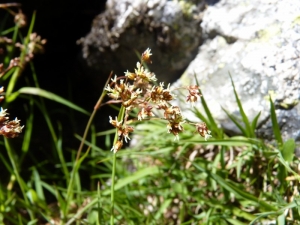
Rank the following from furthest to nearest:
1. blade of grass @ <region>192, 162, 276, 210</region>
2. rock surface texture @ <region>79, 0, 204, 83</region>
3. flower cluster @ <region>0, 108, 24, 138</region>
Answer: rock surface texture @ <region>79, 0, 204, 83</region> → blade of grass @ <region>192, 162, 276, 210</region> → flower cluster @ <region>0, 108, 24, 138</region>

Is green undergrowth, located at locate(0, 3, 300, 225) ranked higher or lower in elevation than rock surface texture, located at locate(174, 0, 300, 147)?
lower

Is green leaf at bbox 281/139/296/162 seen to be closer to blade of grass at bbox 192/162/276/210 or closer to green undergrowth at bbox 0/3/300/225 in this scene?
green undergrowth at bbox 0/3/300/225

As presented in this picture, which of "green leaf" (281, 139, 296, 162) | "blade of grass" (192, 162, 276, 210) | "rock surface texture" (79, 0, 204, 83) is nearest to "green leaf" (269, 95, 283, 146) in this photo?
"green leaf" (281, 139, 296, 162)

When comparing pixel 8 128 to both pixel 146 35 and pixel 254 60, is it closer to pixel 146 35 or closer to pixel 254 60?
pixel 254 60

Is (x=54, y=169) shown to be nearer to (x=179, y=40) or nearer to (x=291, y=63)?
(x=179, y=40)

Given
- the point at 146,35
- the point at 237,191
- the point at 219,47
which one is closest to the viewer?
the point at 237,191

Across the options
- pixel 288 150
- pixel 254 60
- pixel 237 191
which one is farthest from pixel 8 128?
pixel 254 60

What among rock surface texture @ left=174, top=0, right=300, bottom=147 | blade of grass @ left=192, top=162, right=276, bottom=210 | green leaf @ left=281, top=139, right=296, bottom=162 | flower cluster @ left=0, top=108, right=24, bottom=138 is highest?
rock surface texture @ left=174, top=0, right=300, bottom=147
